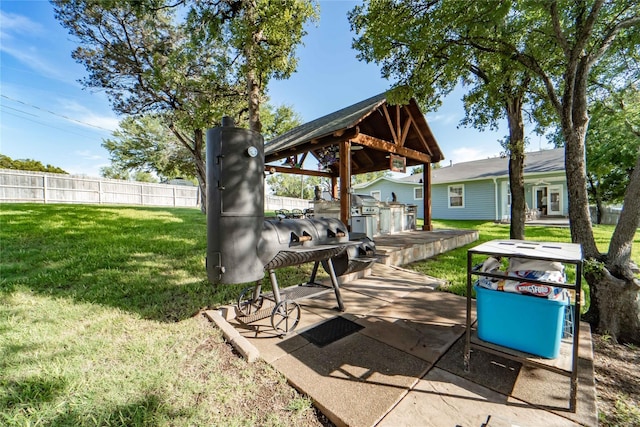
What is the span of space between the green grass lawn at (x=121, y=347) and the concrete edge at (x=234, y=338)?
0.30 ft

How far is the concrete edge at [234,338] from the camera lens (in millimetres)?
2293

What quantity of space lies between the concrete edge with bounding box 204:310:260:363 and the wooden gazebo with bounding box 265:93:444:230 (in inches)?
151

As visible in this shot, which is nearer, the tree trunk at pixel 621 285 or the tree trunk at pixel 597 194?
the tree trunk at pixel 621 285

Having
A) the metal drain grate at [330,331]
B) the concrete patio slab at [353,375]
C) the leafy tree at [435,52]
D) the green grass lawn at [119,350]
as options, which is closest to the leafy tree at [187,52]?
the leafy tree at [435,52]

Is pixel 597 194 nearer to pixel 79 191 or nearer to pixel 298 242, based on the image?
pixel 298 242

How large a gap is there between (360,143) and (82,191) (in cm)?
1708

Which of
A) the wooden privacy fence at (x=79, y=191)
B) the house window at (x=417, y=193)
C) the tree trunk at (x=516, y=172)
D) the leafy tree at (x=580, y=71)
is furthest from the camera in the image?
the house window at (x=417, y=193)

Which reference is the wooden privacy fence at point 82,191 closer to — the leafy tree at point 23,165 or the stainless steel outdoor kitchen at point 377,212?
the stainless steel outdoor kitchen at point 377,212

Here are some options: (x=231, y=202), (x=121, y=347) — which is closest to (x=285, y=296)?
(x=231, y=202)

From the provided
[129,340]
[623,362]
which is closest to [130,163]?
[129,340]

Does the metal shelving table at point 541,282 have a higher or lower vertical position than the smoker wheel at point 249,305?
higher

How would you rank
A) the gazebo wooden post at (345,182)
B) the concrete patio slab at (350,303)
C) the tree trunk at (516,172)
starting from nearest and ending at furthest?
the concrete patio slab at (350,303)
the gazebo wooden post at (345,182)
the tree trunk at (516,172)

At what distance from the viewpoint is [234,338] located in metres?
2.52

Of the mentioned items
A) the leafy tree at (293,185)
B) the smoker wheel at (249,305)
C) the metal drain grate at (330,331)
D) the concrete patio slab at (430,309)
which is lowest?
the metal drain grate at (330,331)
